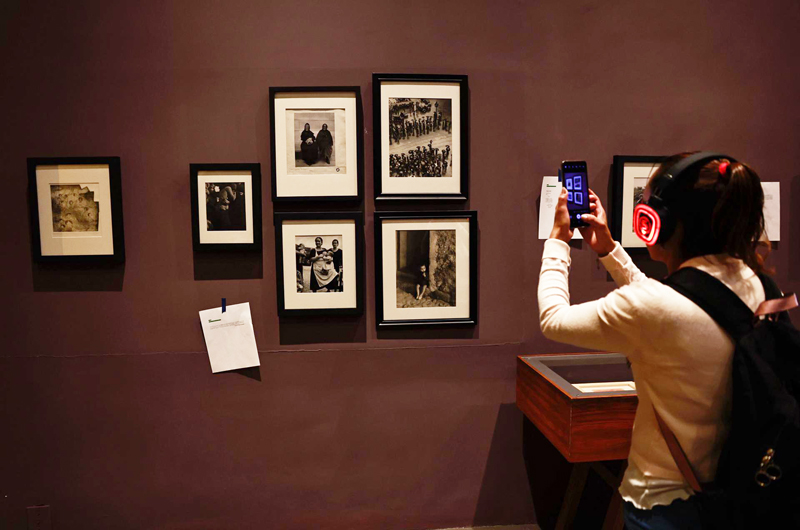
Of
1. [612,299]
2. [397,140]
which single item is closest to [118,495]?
[397,140]

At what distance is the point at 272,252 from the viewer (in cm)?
187

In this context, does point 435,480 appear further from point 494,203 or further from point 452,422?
point 494,203

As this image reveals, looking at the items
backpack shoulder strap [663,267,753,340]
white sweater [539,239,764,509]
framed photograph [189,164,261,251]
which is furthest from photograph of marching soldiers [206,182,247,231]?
backpack shoulder strap [663,267,753,340]

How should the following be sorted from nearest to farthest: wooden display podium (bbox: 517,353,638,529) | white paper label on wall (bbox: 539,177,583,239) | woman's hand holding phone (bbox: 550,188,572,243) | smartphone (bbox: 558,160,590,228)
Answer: woman's hand holding phone (bbox: 550,188,572,243) → smartphone (bbox: 558,160,590,228) → wooden display podium (bbox: 517,353,638,529) → white paper label on wall (bbox: 539,177,583,239)

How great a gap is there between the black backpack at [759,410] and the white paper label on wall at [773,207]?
138 centimetres

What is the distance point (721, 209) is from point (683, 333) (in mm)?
243

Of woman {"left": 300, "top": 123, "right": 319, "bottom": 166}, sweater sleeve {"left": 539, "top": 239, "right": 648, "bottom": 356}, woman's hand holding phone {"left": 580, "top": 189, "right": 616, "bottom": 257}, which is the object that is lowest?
sweater sleeve {"left": 539, "top": 239, "right": 648, "bottom": 356}

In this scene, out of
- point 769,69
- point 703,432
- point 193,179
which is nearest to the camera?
point 703,432

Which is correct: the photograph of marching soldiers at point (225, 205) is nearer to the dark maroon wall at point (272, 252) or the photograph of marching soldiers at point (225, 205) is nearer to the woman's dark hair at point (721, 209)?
the dark maroon wall at point (272, 252)

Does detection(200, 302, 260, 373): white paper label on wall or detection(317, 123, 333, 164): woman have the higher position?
detection(317, 123, 333, 164): woman

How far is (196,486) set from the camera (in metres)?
1.92

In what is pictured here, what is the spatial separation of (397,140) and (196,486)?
1.58 metres

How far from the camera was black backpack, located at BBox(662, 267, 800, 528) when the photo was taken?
86 centimetres

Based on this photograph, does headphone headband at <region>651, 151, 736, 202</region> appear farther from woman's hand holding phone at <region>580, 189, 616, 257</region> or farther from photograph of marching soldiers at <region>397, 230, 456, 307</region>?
photograph of marching soldiers at <region>397, 230, 456, 307</region>
